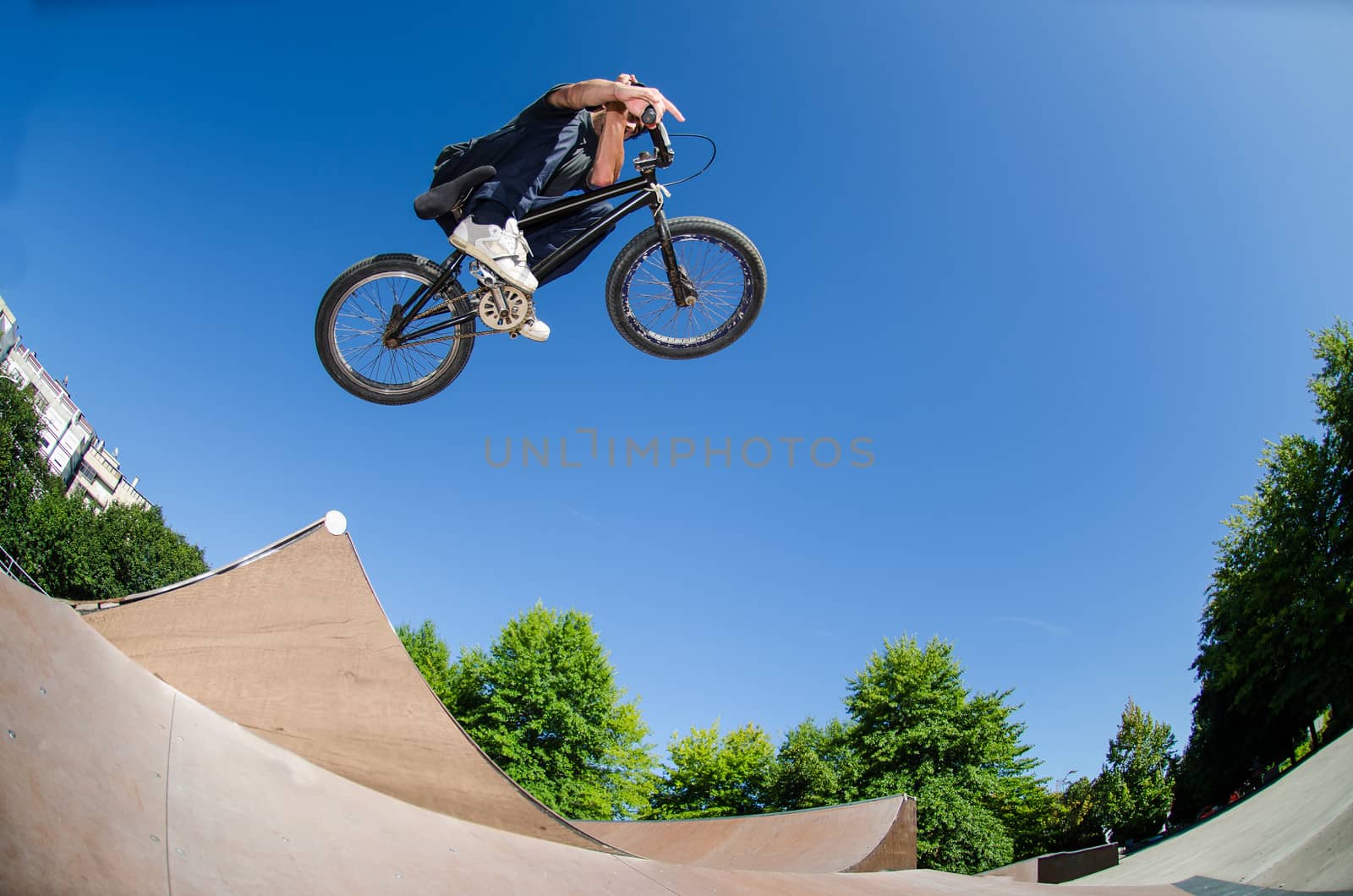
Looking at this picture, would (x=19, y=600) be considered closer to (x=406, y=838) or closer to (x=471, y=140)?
(x=406, y=838)

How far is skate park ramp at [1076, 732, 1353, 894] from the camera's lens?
3860 millimetres

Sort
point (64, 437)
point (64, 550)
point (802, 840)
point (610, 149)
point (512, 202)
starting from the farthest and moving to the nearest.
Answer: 1. point (64, 437)
2. point (64, 550)
3. point (802, 840)
4. point (610, 149)
5. point (512, 202)

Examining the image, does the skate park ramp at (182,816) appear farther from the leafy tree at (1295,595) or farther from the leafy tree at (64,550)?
the leafy tree at (64,550)

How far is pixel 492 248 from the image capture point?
515 centimetres

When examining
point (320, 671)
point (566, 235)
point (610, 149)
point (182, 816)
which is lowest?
point (182, 816)

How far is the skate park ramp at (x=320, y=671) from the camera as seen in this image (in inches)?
223

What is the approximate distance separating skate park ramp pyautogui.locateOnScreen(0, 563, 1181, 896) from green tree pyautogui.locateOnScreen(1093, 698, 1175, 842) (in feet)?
114

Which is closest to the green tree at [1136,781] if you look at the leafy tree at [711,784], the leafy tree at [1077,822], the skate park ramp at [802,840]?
the leafy tree at [1077,822]

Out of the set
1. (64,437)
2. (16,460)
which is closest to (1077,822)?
(16,460)

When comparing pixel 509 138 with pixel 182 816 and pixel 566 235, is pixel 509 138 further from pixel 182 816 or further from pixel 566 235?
pixel 182 816

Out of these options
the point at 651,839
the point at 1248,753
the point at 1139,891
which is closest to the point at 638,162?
the point at 1139,891

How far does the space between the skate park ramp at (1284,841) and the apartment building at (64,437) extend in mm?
33371

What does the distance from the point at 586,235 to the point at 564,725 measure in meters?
24.5

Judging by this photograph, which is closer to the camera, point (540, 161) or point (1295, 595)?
point (540, 161)
